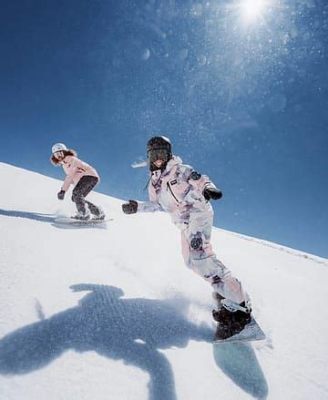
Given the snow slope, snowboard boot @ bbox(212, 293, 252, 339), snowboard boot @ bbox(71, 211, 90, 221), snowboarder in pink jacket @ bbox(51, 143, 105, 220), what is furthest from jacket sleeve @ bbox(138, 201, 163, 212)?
snowboarder in pink jacket @ bbox(51, 143, 105, 220)

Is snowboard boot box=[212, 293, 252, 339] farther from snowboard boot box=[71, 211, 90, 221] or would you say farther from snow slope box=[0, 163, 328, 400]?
snowboard boot box=[71, 211, 90, 221]

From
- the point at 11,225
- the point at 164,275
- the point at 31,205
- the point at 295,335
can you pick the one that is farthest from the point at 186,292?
the point at 31,205

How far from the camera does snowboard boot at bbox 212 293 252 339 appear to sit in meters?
2.73

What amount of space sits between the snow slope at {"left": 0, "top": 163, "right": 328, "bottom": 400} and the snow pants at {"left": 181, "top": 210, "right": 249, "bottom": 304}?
1.42ft

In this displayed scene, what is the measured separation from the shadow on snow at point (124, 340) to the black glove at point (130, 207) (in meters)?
1.04

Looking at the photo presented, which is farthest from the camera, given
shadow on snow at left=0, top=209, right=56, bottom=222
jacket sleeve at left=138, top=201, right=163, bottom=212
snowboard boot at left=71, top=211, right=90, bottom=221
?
snowboard boot at left=71, top=211, right=90, bottom=221

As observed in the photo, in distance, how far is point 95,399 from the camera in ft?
5.51

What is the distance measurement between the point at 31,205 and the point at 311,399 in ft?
20.9

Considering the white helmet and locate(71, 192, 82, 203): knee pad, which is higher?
the white helmet

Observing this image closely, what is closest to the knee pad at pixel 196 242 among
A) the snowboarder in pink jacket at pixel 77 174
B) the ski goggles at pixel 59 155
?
the snowboarder in pink jacket at pixel 77 174

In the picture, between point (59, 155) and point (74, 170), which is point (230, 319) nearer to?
point (74, 170)

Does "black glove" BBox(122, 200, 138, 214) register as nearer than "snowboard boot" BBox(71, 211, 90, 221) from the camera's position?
Yes

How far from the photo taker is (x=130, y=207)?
3.78m

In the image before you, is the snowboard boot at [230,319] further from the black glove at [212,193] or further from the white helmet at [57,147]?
the white helmet at [57,147]
